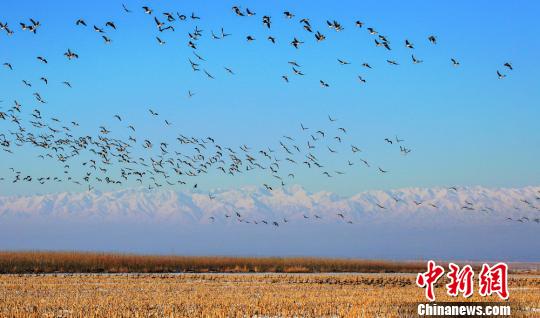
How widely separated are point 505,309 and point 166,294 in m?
15.6

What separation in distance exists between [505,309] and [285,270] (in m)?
44.0

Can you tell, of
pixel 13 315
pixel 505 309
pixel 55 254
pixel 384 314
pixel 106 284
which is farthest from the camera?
pixel 55 254

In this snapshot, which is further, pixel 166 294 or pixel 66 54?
pixel 166 294

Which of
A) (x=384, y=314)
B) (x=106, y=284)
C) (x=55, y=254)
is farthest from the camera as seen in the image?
(x=55, y=254)

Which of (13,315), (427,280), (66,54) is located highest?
(66,54)

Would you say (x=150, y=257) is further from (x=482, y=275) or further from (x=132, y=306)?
(x=482, y=275)

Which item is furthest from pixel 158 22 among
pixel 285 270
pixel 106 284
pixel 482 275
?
pixel 285 270

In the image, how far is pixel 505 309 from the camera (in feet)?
90.6

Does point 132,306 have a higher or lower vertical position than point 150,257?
lower

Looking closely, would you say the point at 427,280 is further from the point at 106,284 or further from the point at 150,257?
the point at 150,257

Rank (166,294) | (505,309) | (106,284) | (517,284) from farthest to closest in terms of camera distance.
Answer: (517,284)
(106,284)
(166,294)
(505,309)

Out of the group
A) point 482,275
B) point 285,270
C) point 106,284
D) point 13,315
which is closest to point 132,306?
point 13,315

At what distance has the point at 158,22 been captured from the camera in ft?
92.0

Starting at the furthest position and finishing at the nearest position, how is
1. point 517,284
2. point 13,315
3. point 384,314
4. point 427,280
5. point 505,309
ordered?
point 517,284
point 505,309
point 384,314
point 13,315
point 427,280
